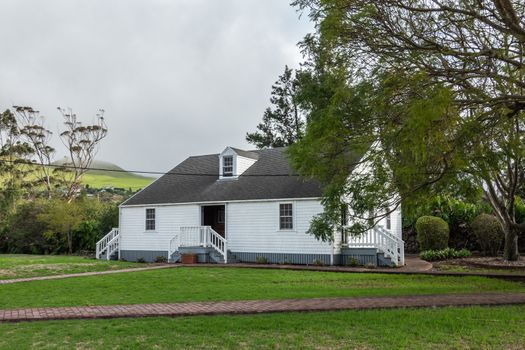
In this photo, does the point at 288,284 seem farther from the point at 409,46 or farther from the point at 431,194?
the point at 409,46

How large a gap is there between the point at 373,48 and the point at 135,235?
19.7m

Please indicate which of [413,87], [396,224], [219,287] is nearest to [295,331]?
[413,87]

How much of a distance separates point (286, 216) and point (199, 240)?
15.0 ft

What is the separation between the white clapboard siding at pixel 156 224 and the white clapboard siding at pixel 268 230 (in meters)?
2.18

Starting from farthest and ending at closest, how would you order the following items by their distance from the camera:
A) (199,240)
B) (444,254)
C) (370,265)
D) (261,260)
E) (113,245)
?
(113,245)
(199,240)
(261,260)
(444,254)
(370,265)

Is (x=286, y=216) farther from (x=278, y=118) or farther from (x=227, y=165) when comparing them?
(x=278, y=118)

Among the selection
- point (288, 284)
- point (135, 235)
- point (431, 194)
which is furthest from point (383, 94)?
point (135, 235)

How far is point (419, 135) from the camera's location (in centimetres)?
879

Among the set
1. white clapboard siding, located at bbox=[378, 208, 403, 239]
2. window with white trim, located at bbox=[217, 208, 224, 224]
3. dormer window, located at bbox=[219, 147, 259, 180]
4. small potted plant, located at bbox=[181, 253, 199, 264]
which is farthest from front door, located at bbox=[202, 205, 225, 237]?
white clapboard siding, located at bbox=[378, 208, 403, 239]

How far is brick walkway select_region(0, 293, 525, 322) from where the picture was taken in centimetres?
951

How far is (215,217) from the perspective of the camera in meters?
27.2

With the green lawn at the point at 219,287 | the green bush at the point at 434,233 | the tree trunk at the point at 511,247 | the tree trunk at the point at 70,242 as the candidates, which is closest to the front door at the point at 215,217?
the green lawn at the point at 219,287

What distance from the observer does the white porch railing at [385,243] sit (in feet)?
67.0

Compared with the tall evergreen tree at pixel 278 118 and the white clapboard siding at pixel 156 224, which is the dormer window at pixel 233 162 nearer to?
the white clapboard siding at pixel 156 224
